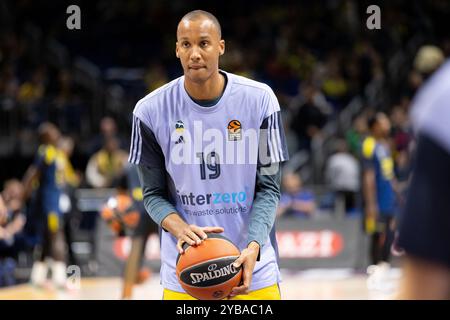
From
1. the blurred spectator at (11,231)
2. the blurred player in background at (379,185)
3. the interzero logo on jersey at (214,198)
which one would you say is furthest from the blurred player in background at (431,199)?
the blurred spectator at (11,231)

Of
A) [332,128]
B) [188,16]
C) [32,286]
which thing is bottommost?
[32,286]

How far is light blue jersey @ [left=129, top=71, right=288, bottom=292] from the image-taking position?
4.04 meters

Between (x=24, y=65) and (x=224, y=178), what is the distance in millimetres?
14329

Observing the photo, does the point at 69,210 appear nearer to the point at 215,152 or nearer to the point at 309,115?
the point at 309,115

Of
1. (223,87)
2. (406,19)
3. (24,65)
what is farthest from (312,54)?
(223,87)

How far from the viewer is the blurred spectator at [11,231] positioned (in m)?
12.1

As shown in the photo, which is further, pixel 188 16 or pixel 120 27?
pixel 120 27

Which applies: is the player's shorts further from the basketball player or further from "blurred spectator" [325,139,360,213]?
"blurred spectator" [325,139,360,213]

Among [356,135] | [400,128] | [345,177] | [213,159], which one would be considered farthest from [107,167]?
[213,159]

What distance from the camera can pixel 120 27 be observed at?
64.8 ft

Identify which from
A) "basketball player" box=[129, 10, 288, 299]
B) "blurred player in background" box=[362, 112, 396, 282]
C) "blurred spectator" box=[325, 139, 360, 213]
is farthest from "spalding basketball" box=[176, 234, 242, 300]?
"blurred spectator" box=[325, 139, 360, 213]

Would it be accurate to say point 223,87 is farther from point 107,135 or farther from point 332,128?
point 332,128

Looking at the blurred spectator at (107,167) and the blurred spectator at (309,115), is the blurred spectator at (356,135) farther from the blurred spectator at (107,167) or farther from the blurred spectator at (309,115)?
the blurred spectator at (107,167)

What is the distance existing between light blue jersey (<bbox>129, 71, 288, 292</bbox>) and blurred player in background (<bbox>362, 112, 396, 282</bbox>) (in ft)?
22.4
